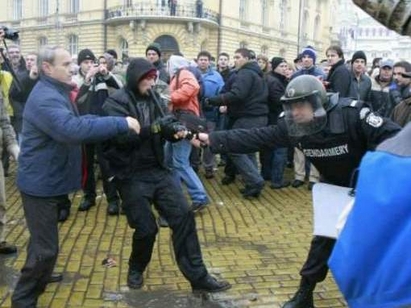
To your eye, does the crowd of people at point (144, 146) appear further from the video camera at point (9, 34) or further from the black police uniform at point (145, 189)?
the video camera at point (9, 34)

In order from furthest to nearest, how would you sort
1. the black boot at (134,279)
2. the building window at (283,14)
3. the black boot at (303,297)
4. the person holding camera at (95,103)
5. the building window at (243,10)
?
the building window at (283,14) < the building window at (243,10) < the person holding camera at (95,103) < the black boot at (134,279) < the black boot at (303,297)

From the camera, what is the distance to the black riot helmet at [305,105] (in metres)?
3.47

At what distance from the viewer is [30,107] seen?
3.82 meters

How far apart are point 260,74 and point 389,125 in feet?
14.5

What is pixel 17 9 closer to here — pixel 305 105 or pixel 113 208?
pixel 113 208

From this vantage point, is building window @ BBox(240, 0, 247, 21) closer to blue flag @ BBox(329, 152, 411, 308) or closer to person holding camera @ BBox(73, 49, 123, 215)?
person holding camera @ BBox(73, 49, 123, 215)

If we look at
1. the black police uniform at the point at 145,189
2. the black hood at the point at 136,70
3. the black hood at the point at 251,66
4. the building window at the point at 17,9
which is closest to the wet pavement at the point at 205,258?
the black police uniform at the point at 145,189

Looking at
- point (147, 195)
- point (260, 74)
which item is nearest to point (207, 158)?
point (260, 74)

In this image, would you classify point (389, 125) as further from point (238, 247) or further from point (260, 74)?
point (260, 74)

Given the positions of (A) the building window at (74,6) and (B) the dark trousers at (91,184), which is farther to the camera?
(A) the building window at (74,6)

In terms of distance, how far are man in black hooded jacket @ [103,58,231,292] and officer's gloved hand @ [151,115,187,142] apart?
0.04ft

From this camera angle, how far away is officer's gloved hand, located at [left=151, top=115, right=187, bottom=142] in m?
Answer: 4.16

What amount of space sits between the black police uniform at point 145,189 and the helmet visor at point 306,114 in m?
1.19

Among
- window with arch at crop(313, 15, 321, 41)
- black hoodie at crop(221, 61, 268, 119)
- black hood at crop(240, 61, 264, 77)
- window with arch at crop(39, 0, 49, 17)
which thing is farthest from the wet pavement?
window with arch at crop(313, 15, 321, 41)
